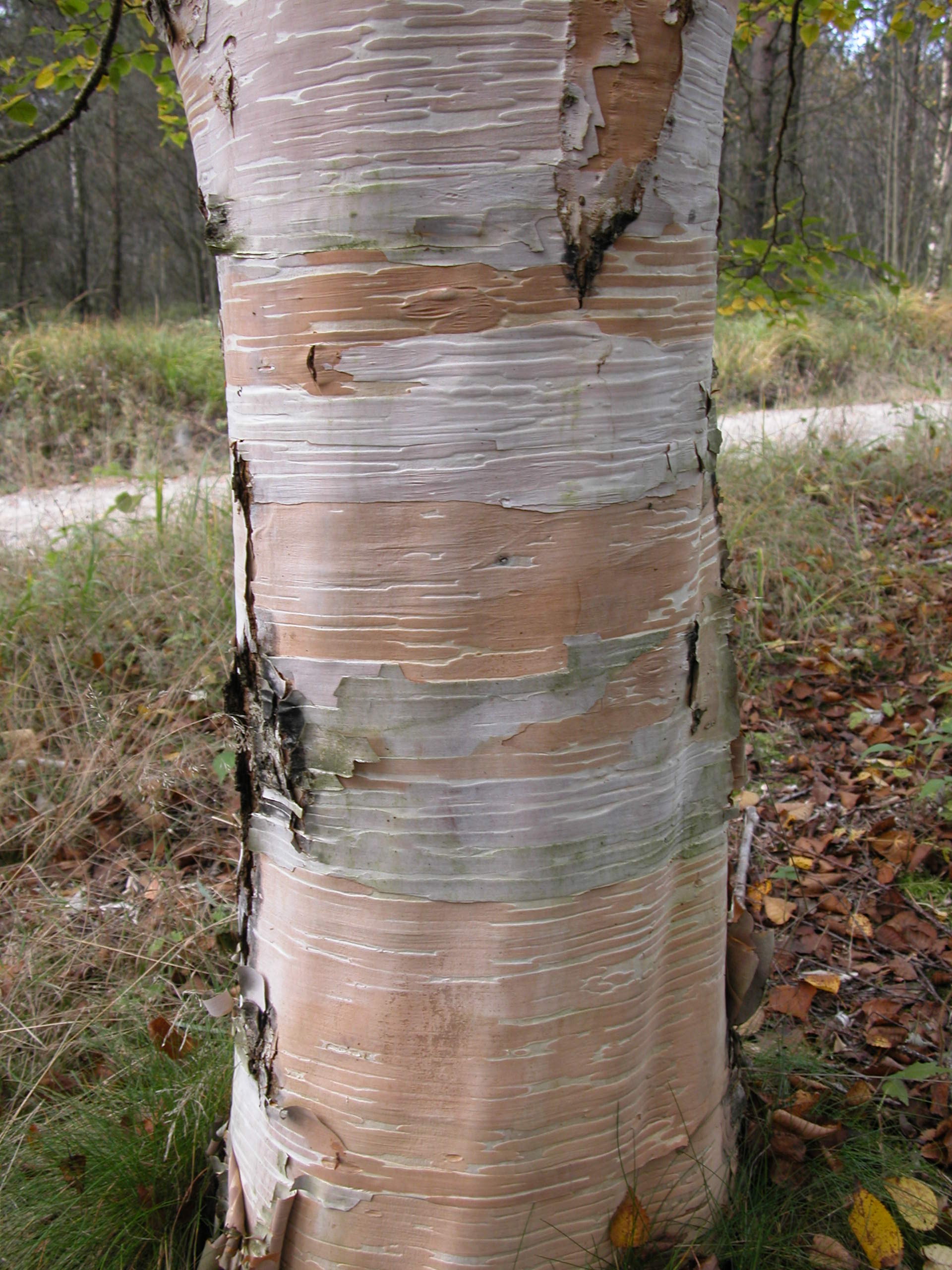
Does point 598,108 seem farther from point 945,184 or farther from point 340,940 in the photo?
point 945,184

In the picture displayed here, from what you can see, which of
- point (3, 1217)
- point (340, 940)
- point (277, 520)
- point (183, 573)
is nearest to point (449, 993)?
point (340, 940)

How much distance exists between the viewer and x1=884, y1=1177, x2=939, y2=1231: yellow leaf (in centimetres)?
133

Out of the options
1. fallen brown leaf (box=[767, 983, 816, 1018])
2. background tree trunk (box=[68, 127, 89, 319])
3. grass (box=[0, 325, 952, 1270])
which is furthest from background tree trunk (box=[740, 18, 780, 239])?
background tree trunk (box=[68, 127, 89, 319])

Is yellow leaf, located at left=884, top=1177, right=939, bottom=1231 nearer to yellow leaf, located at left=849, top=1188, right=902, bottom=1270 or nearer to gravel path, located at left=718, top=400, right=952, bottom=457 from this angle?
yellow leaf, located at left=849, top=1188, right=902, bottom=1270

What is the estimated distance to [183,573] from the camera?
3.77 meters

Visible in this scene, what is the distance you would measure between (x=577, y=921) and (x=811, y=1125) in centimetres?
80

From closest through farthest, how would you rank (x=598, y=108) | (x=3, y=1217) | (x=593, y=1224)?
(x=598, y=108), (x=593, y=1224), (x=3, y=1217)

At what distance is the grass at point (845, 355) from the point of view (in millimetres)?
6656

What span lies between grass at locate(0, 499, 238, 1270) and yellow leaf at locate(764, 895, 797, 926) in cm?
141

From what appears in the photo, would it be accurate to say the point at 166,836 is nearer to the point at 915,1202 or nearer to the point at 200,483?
the point at 915,1202

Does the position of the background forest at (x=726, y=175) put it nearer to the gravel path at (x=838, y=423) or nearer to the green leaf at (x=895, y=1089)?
the gravel path at (x=838, y=423)

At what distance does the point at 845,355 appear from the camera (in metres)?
7.93

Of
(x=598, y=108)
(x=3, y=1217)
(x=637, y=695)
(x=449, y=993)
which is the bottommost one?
(x=3, y=1217)

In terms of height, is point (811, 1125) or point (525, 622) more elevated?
point (525, 622)
